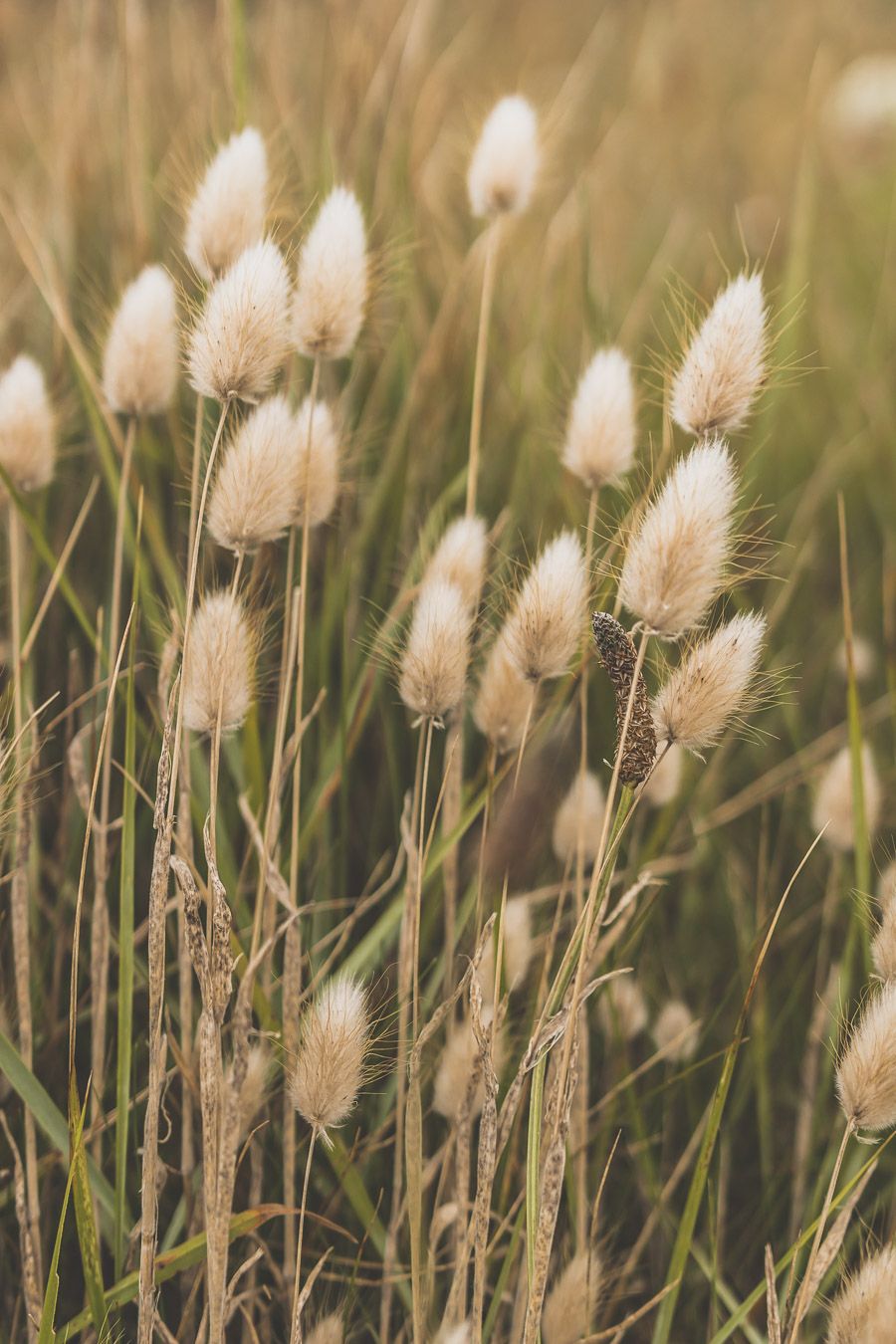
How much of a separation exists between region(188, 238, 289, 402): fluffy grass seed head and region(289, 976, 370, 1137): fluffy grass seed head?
305mm

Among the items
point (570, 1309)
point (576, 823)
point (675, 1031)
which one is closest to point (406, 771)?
point (576, 823)

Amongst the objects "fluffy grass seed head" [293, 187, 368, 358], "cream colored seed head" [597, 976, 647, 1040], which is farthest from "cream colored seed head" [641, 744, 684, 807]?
"fluffy grass seed head" [293, 187, 368, 358]

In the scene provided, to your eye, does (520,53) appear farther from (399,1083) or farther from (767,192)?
(399,1083)

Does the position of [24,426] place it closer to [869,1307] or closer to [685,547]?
[685,547]

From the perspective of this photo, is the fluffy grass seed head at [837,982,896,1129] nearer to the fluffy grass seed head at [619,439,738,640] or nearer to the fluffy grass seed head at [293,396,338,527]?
the fluffy grass seed head at [619,439,738,640]

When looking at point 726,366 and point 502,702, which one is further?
point 502,702

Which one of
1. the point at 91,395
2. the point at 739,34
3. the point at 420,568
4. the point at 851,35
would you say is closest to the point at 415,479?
the point at 420,568

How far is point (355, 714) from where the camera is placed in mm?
772

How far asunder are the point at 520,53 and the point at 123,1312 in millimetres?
2877

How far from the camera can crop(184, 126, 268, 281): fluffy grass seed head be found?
0.59 metres

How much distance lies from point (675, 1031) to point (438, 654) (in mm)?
361

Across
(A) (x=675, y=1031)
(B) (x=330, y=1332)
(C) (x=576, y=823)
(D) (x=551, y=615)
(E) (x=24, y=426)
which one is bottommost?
(B) (x=330, y=1332)

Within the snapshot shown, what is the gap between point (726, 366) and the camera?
50 cm

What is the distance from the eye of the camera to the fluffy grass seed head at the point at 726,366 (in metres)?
0.50
